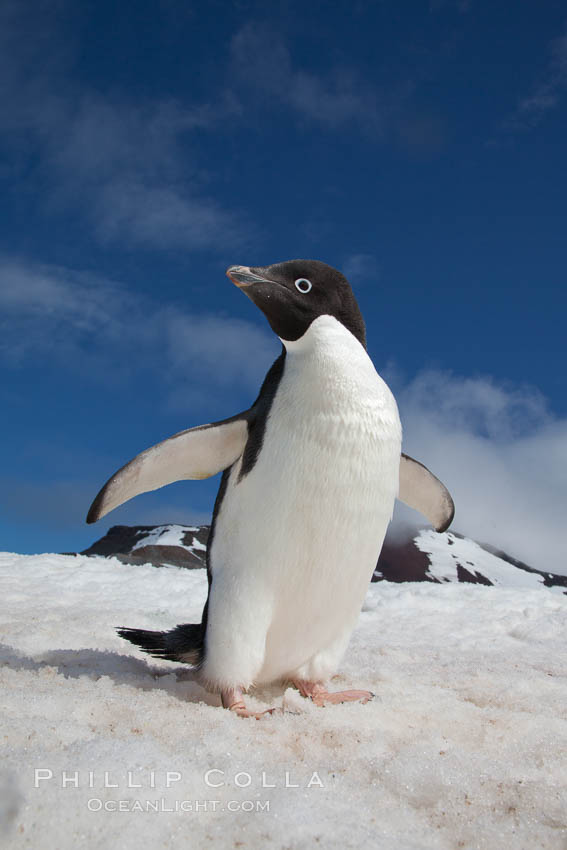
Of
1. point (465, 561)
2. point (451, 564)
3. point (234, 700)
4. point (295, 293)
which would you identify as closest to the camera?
point (234, 700)

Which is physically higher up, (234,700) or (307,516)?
(307,516)

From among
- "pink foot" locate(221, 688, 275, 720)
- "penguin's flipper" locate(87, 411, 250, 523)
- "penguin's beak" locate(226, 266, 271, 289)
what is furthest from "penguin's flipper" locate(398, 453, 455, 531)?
"pink foot" locate(221, 688, 275, 720)

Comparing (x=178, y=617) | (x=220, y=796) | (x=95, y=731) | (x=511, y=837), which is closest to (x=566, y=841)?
(x=511, y=837)

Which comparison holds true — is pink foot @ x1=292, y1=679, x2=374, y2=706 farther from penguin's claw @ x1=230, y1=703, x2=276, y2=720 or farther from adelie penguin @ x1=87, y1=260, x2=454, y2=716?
penguin's claw @ x1=230, y1=703, x2=276, y2=720

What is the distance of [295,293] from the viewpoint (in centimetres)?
302

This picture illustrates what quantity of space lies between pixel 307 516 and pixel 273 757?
958mm

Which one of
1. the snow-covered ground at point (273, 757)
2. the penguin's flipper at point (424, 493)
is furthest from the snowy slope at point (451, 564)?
the snow-covered ground at point (273, 757)

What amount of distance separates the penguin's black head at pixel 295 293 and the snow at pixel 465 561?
23.9 meters

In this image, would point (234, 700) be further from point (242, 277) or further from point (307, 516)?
point (242, 277)

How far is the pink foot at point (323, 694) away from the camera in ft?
9.30

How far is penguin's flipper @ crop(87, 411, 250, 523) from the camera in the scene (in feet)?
9.77

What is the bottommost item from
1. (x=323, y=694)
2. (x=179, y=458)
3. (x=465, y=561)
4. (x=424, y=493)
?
(x=323, y=694)

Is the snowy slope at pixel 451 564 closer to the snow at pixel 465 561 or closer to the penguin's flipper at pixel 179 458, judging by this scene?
the snow at pixel 465 561

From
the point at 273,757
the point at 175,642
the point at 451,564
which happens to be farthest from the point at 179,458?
the point at 451,564
